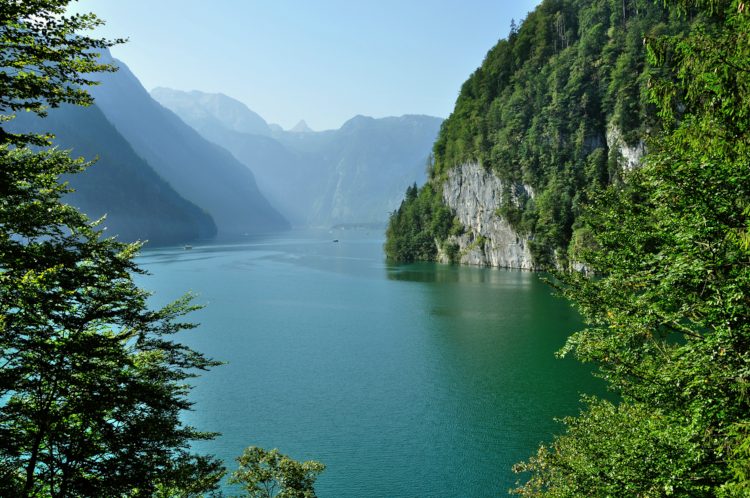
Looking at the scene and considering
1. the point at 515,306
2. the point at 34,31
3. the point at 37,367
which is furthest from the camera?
the point at 515,306

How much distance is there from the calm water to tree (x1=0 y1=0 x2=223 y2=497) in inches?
469

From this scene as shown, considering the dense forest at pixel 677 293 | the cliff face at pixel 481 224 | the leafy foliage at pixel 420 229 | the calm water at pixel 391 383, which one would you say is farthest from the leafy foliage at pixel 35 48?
the leafy foliage at pixel 420 229

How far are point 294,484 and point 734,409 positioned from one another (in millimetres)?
13493

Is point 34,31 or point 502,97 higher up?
point 502,97

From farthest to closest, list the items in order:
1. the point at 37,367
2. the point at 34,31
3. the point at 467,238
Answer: the point at 467,238 < the point at 37,367 < the point at 34,31

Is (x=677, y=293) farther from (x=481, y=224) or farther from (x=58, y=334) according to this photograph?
(x=481, y=224)

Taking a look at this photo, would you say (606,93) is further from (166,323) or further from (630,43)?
(166,323)

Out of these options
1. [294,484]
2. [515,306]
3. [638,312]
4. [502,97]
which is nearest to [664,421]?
[638,312]

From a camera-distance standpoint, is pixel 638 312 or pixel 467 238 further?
pixel 467 238

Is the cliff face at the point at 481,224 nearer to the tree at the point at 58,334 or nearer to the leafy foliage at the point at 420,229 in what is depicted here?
the leafy foliage at the point at 420,229

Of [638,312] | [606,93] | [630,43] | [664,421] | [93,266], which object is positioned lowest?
[664,421]

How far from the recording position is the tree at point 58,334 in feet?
25.4

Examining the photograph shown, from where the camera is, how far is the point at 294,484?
53.5ft

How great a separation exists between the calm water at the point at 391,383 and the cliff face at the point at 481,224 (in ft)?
112
